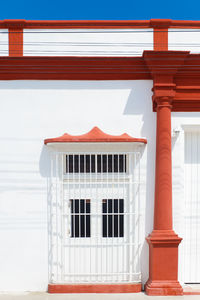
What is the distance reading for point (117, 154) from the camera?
5277mm

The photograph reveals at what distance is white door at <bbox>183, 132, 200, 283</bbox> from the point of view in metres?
5.37

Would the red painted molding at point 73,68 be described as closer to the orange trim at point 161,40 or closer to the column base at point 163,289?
the orange trim at point 161,40

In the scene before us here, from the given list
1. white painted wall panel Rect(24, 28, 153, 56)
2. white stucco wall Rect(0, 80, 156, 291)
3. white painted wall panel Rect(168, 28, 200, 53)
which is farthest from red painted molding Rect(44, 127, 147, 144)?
white painted wall panel Rect(168, 28, 200, 53)

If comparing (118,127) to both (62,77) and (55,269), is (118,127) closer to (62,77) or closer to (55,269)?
(62,77)

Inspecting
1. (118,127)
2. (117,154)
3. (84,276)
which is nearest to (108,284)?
(84,276)

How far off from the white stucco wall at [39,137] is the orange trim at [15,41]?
57 centimetres

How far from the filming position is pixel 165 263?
5027mm

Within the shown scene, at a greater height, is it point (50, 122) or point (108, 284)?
point (50, 122)

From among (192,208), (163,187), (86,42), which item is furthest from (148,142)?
(86,42)

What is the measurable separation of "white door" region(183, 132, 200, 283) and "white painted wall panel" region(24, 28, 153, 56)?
1.63 metres

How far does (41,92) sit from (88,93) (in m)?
0.70

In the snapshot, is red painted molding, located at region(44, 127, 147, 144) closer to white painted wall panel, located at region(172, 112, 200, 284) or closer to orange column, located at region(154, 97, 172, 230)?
orange column, located at region(154, 97, 172, 230)

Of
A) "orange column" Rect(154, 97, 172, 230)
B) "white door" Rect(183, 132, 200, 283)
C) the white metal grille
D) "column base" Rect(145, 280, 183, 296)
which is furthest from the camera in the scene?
"white door" Rect(183, 132, 200, 283)

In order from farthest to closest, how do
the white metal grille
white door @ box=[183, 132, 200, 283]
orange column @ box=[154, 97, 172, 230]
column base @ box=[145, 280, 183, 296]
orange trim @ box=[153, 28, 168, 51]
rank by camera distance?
orange trim @ box=[153, 28, 168, 51] < white door @ box=[183, 132, 200, 283] < the white metal grille < orange column @ box=[154, 97, 172, 230] < column base @ box=[145, 280, 183, 296]
